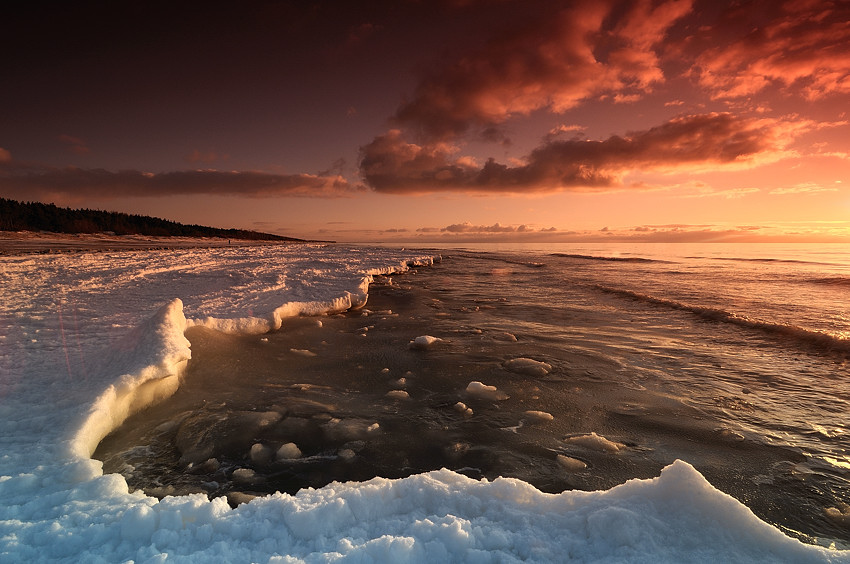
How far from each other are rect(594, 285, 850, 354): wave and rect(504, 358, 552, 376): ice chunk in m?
5.56

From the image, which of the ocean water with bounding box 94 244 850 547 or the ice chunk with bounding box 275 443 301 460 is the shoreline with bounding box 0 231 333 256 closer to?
the ocean water with bounding box 94 244 850 547

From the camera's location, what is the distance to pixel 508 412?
425cm

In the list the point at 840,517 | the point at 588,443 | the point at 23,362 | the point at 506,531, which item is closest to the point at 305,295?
the point at 23,362

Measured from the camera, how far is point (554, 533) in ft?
6.36

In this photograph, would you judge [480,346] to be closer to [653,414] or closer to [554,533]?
[653,414]

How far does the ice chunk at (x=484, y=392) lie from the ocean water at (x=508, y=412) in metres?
0.02

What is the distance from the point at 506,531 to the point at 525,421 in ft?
7.24

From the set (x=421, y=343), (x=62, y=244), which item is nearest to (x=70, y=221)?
(x=62, y=244)

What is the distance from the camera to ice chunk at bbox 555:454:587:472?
10.5 ft

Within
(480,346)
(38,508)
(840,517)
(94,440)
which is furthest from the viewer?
(480,346)

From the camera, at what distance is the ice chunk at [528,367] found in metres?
5.52

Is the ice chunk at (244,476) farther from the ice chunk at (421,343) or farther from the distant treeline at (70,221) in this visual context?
the distant treeline at (70,221)

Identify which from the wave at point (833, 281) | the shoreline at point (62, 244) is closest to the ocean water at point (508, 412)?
the wave at point (833, 281)

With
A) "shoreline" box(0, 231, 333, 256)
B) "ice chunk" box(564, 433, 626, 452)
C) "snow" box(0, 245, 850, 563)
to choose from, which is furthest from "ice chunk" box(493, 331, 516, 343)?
"shoreline" box(0, 231, 333, 256)
